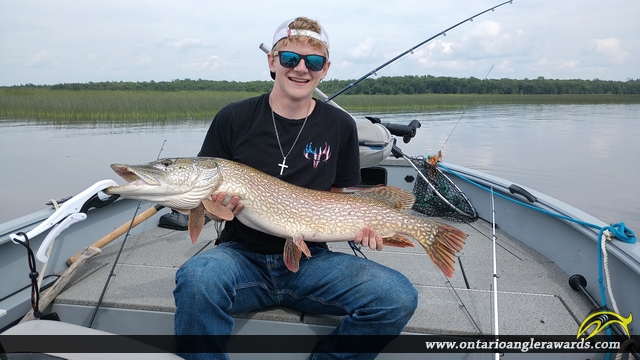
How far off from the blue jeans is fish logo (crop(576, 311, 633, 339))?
94 cm

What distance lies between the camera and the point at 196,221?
2221 mm

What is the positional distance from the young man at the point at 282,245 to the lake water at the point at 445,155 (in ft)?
13.9

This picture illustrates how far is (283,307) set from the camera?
2387 mm

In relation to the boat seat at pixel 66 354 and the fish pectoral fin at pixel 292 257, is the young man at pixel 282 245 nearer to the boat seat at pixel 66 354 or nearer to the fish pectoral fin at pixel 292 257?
the fish pectoral fin at pixel 292 257

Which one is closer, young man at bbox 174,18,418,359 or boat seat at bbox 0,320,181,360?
boat seat at bbox 0,320,181,360

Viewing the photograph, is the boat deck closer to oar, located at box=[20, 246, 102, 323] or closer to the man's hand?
oar, located at box=[20, 246, 102, 323]

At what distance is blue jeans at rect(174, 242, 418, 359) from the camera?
6.18 ft

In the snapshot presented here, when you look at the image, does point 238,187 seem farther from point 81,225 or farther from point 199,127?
point 199,127

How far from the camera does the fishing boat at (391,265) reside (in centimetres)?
224

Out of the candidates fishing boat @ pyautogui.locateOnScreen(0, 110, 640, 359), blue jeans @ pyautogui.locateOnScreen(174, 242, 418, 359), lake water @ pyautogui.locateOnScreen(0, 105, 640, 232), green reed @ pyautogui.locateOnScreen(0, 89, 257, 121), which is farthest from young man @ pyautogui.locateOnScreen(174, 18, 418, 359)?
green reed @ pyautogui.locateOnScreen(0, 89, 257, 121)

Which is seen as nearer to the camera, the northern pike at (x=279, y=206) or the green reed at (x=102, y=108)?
the northern pike at (x=279, y=206)

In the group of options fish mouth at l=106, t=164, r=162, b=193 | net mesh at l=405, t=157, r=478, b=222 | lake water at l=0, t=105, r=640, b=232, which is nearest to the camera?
fish mouth at l=106, t=164, r=162, b=193

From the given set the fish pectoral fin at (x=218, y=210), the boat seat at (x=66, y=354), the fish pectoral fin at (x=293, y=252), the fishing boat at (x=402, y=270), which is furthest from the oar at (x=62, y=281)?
the fish pectoral fin at (x=293, y=252)

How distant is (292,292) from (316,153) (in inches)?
30.4
